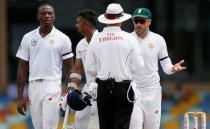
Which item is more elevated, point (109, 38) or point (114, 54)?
point (109, 38)

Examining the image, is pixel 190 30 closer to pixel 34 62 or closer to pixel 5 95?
pixel 5 95

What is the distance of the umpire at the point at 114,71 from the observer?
859 centimetres

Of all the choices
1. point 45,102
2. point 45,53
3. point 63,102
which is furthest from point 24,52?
point 63,102

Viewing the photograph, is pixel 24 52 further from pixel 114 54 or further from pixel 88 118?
pixel 114 54

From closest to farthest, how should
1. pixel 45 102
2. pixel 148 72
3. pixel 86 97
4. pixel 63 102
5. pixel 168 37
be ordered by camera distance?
pixel 86 97 < pixel 63 102 < pixel 45 102 < pixel 148 72 < pixel 168 37

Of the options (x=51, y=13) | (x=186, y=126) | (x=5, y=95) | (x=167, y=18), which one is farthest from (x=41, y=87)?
(x=167, y=18)

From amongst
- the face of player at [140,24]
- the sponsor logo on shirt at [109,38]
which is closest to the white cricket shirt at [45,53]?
the face of player at [140,24]

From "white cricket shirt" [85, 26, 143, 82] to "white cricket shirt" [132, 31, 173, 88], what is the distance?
118 centimetres

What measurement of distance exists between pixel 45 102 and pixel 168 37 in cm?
830

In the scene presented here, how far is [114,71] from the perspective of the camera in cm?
862

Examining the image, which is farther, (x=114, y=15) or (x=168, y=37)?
(x=168, y=37)

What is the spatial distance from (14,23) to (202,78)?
4416 mm

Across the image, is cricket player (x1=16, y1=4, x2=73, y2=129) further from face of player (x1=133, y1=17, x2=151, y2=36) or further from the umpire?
the umpire

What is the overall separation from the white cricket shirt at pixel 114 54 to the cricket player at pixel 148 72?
1188 mm
